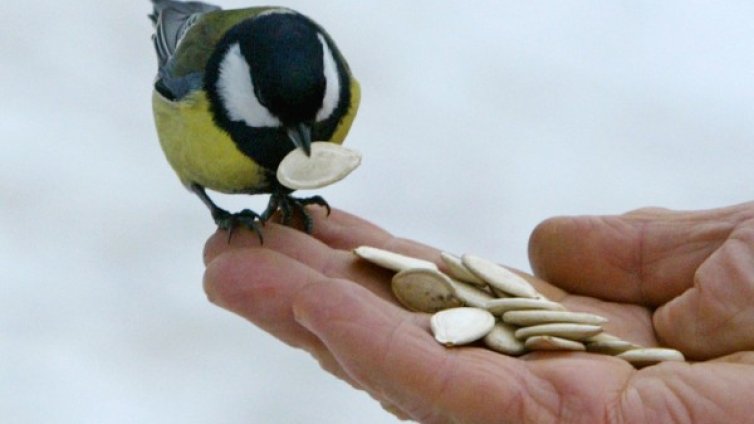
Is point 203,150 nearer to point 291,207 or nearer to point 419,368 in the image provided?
point 291,207

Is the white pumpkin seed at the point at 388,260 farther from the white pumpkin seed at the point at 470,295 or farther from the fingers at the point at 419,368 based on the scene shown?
the fingers at the point at 419,368

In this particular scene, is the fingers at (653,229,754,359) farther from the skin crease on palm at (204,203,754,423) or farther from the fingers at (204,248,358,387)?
the fingers at (204,248,358,387)

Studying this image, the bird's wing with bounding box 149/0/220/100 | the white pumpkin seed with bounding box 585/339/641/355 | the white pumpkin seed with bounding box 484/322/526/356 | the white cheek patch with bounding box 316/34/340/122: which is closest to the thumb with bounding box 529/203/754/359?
the white pumpkin seed with bounding box 585/339/641/355

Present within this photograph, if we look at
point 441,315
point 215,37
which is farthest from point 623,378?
point 215,37

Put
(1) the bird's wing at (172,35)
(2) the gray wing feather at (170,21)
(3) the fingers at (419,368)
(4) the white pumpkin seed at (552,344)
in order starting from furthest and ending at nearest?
(2) the gray wing feather at (170,21) → (1) the bird's wing at (172,35) → (4) the white pumpkin seed at (552,344) → (3) the fingers at (419,368)

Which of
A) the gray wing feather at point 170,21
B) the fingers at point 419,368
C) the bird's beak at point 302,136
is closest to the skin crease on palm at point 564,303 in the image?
the fingers at point 419,368

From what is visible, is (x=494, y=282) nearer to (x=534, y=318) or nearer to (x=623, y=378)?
(x=534, y=318)

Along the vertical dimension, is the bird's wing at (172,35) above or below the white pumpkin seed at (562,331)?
above
